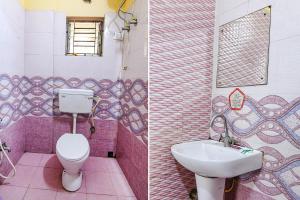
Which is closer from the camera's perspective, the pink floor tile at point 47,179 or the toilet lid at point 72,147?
the toilet lid at point 72,147

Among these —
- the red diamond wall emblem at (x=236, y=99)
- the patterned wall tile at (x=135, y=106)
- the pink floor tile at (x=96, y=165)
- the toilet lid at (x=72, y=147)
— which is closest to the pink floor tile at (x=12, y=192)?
the toilet lid at (x=72, y=147)

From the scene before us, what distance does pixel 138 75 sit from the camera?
1.64 meters

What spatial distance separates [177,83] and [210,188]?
626 millimetres

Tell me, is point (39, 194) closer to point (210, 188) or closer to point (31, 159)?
point (31, 159)

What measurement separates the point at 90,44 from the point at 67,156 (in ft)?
4.35

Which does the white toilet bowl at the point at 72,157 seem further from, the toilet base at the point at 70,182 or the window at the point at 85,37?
the window at the point at 85,37

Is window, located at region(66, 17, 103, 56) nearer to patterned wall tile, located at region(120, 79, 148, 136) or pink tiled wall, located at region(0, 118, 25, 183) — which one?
patterned wall tile, located at region(120, 79, 148, 136)

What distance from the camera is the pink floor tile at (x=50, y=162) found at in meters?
2.03

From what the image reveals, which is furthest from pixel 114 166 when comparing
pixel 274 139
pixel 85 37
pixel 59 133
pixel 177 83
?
pixel 274 139

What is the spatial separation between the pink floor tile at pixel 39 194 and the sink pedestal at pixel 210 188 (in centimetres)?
106

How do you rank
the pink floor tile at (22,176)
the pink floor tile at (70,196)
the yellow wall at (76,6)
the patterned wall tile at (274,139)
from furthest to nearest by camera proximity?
1. the yellow wall at (76,6)
2. the pink floor tile at (22,176)
3. the pink floor tile at (70,196)
4. the patterned wall tile at (274,139)

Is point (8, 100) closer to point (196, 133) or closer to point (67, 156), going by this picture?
point (67, 156)

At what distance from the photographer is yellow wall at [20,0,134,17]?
2.18 metres

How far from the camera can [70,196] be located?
159 cm
